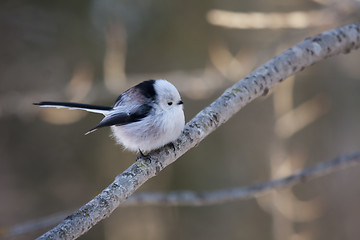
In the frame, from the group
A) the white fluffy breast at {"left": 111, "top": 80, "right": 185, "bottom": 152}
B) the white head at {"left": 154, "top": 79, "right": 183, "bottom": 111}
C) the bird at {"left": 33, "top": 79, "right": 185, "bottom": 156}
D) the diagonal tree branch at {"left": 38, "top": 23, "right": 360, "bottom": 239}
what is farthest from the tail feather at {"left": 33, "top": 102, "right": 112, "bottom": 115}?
the diagonal tree branch at {"left": 38, "top": 23, "right": 360, "bottom": 239}

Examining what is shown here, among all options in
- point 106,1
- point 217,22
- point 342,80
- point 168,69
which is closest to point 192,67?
point 168,69

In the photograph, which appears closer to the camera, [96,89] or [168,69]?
[96,89]

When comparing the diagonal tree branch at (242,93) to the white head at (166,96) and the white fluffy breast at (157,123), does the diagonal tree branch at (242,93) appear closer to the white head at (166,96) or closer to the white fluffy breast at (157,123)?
the white fluffy breast at (157,123)

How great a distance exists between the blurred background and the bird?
2.54 metres

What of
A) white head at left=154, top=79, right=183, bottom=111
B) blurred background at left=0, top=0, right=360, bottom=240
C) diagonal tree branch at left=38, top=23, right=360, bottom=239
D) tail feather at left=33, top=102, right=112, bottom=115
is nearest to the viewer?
diagonal tree branch at left=38, top=23, right=360, bottom=239

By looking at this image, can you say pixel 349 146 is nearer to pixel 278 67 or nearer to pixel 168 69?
pixel 168 69

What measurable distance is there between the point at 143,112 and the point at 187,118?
11.4ft

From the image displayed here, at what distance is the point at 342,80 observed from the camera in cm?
532

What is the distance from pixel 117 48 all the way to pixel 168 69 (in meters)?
2.56

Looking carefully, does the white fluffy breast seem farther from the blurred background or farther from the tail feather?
the blurred background

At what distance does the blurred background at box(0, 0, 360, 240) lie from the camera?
4953 millimetres

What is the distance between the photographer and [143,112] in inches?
76.9

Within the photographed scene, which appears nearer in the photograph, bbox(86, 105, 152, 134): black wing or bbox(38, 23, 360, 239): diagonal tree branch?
bbox(38, 23, 360, 239): diagonal tree branch

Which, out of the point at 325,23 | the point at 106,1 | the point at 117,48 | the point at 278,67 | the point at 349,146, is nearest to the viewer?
the point at 278,67
